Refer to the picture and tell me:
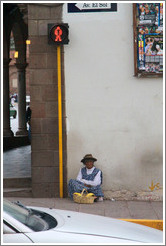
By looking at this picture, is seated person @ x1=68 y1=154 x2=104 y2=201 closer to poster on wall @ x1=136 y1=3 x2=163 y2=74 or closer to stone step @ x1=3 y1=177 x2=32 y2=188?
stone step @ x1=3 y1=177 x2=32 y2=188

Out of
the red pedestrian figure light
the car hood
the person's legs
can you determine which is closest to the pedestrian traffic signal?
the red pedestrian figure light

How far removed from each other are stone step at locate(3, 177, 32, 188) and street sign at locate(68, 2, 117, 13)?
347 centimetres

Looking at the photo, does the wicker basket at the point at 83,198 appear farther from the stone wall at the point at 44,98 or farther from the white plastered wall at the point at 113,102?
the white plastered wall at the point at 113,102

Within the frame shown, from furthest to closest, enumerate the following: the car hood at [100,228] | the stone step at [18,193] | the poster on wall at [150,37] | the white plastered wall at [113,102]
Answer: the stone step at [18,193] < the white plastered wall at [113,102] < the poster on wall at [150,37] < the car hood at [100,228]

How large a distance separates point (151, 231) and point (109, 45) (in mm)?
4811

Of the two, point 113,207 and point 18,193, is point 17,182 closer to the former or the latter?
point 18,193

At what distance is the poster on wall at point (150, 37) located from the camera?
8.38m

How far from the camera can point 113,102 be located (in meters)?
8.51

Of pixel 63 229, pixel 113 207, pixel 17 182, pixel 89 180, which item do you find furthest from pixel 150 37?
pixel 63 229

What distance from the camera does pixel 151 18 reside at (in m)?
8.38

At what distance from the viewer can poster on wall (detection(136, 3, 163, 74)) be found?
8.38 metres

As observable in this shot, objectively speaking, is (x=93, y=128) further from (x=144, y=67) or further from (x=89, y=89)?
(x=144, y=67)

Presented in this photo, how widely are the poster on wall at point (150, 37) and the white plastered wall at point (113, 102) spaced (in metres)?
0.20

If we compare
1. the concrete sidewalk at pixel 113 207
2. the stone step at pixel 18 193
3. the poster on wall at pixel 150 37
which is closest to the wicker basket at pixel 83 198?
the concrete sidewalk at pixel 113 207
